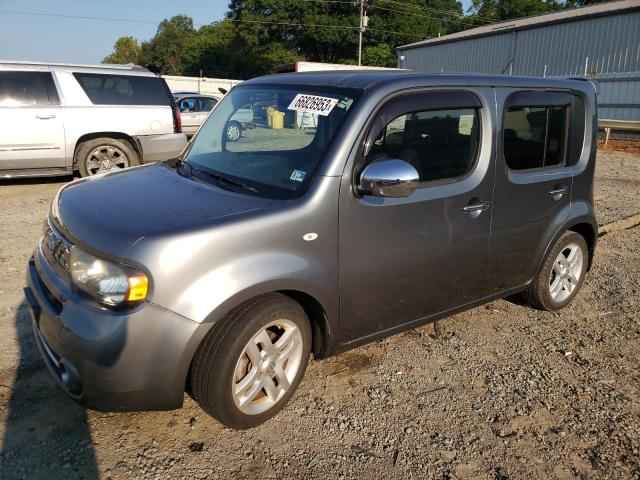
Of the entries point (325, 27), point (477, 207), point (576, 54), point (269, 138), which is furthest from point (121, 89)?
point (325, 27)

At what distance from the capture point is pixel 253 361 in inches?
106

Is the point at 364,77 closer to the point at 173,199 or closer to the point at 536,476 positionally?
the point at 173,199

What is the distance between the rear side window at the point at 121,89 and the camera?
8492 mm

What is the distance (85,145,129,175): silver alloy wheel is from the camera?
852 centimetres

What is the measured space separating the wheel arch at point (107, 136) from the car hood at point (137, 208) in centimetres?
571

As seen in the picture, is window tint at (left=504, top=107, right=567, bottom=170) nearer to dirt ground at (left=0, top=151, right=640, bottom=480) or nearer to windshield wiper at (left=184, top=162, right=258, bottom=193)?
dirt ground at (left=0, top=151, right=640, bottom=480)

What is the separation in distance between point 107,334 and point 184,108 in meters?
13.9

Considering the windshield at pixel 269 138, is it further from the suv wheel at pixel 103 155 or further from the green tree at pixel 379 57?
the green tree at pixel 379 57

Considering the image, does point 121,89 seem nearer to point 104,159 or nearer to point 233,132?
point 104,159

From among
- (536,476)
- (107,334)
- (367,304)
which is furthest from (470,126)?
(107,334)

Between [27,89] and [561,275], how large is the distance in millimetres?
7824

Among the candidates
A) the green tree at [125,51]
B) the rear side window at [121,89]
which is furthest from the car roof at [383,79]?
the green tree at [125,51]

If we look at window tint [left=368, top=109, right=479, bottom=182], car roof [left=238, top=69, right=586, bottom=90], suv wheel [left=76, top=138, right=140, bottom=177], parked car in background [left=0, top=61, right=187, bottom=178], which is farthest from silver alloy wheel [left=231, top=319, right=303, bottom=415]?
parked car in background [left=0, top=61, right=187, bottom=178]

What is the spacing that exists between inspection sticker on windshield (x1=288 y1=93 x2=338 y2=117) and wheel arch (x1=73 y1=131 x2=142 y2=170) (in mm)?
→ 6277
